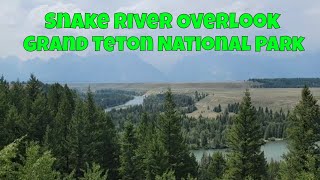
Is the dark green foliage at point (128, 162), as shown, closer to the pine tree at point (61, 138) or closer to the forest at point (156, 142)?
the forest at point (156, 142)

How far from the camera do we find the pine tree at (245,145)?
4753cm

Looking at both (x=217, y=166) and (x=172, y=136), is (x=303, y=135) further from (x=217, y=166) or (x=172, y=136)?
(x=217, y=166)

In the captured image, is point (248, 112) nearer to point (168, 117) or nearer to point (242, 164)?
point (242, 164)

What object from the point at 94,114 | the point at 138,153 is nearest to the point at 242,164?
the point at 138,153

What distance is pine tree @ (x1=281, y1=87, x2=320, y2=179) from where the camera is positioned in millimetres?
45656

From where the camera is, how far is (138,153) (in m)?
57.3

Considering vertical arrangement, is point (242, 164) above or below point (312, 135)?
below

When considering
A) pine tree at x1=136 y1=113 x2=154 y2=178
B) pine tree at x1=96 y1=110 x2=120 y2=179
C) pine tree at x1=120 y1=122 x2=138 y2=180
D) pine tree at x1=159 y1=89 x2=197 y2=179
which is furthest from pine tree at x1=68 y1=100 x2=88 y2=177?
pine tree at x1=159 y1=89 x2=197 y2=179

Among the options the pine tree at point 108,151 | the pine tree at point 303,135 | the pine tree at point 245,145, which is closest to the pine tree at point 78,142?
the pine tree at point 108,151

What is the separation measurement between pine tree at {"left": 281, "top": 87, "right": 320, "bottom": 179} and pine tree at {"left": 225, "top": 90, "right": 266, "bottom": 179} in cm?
308

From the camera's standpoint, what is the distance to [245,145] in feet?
156

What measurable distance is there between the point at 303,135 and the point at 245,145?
229 inches

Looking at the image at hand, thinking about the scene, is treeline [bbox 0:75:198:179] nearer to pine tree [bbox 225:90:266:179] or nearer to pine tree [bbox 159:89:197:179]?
pine tree [bbox 159:89:197:179]

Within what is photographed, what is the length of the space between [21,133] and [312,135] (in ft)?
111
